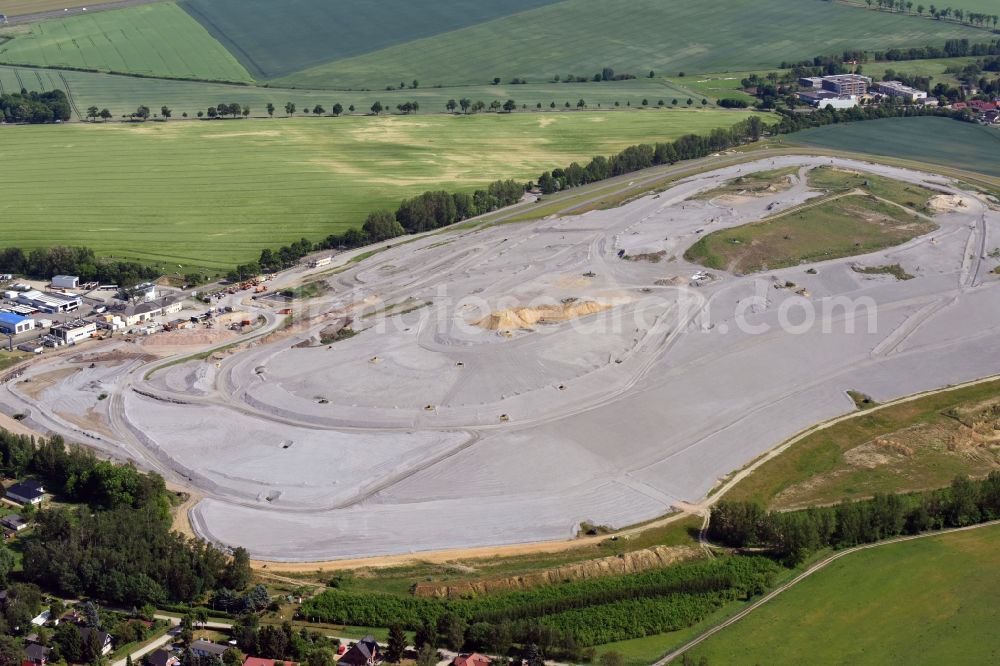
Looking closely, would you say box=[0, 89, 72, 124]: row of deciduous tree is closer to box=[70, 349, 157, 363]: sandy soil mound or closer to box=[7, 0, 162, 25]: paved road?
box=[7, 0, 162, 25]: paved road

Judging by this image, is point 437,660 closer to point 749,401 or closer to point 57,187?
point 749,401

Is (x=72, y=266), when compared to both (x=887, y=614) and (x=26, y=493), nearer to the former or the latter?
(x=26, y=493)

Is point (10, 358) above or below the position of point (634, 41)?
below

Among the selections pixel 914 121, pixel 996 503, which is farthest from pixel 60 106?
pixel 996 503

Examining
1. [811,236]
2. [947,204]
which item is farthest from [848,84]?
[811,236]

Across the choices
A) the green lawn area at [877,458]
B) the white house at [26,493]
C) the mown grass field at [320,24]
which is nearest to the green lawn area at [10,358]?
the white house at [26,493]

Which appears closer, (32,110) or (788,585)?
(788,585)
